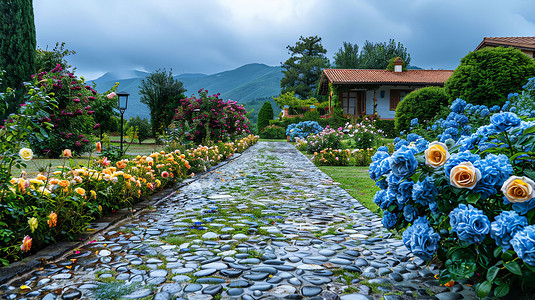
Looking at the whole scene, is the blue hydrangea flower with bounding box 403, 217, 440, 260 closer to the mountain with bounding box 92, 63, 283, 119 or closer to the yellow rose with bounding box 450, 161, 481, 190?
the yellow rose with bounding box 450, 161, 481, 190

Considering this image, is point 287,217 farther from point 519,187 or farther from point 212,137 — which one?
point 212,137

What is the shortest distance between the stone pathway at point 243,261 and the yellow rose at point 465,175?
0.84 m

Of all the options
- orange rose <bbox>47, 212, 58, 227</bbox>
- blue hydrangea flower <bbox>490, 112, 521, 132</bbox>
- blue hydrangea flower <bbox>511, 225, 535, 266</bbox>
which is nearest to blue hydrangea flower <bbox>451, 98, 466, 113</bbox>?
blue hydrangea flower <bbox>490, 112, 521, 132</bbox>

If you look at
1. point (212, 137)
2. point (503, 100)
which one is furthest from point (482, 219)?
point (212, 137)

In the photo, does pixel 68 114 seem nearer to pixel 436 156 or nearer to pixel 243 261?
pixel 243 261

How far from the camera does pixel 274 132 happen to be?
96.1 feet

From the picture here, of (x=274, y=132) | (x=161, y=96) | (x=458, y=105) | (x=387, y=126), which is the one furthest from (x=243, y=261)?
(x=274, y=132)

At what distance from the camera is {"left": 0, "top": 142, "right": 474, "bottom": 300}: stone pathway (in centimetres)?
230

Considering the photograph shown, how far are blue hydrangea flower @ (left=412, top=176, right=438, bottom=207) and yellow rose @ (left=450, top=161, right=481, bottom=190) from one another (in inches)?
6.4

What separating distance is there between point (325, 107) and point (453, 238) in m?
29.7

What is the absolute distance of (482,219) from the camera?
1.79m

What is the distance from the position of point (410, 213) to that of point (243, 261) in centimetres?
137

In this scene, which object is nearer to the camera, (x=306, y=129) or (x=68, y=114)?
(x=68, y=114)

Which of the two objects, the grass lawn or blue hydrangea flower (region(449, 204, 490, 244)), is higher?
blue hydrangea flower (region(449, 204, 490, 244))
